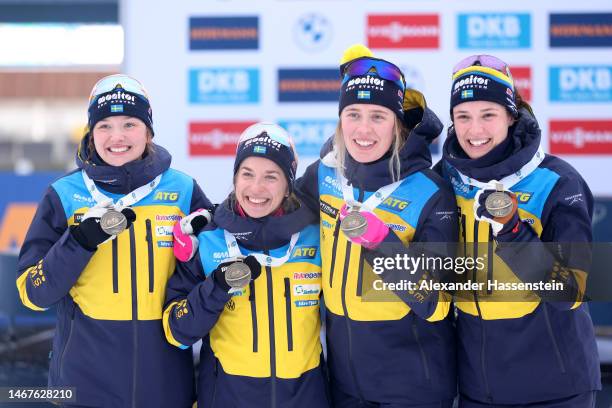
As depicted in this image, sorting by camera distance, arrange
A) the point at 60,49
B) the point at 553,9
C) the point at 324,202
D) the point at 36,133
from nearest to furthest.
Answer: the point at 324,202
the point at 553,9
the point at 60,49
the point at 36,133

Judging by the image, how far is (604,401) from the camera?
4.44m

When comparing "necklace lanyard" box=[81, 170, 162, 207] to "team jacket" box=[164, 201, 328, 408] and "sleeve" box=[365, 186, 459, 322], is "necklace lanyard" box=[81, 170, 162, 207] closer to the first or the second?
"team jacket" box=[164, 201, 328, 408]

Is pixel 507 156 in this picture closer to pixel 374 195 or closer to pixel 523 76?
pixel 374 195

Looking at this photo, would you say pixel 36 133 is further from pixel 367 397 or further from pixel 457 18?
pixel 367 397

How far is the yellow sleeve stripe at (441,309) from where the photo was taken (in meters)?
2.39

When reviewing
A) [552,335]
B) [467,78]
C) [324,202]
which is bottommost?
[552,335]

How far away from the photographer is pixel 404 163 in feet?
8.25

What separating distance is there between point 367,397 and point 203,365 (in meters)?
0.64

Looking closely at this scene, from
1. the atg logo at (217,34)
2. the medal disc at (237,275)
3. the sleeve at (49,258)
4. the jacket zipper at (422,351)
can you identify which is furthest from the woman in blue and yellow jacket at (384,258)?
the atg logo at (217,34)

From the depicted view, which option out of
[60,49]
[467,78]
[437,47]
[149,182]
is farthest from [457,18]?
[60,49]

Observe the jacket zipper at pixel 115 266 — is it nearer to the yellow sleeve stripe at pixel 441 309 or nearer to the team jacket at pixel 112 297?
the team jacket at pixel 112 297

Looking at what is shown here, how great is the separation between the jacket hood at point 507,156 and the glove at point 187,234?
953mm

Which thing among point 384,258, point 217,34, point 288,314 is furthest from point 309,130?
point 384,258

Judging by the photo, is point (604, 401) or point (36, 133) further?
point (36, 133)
